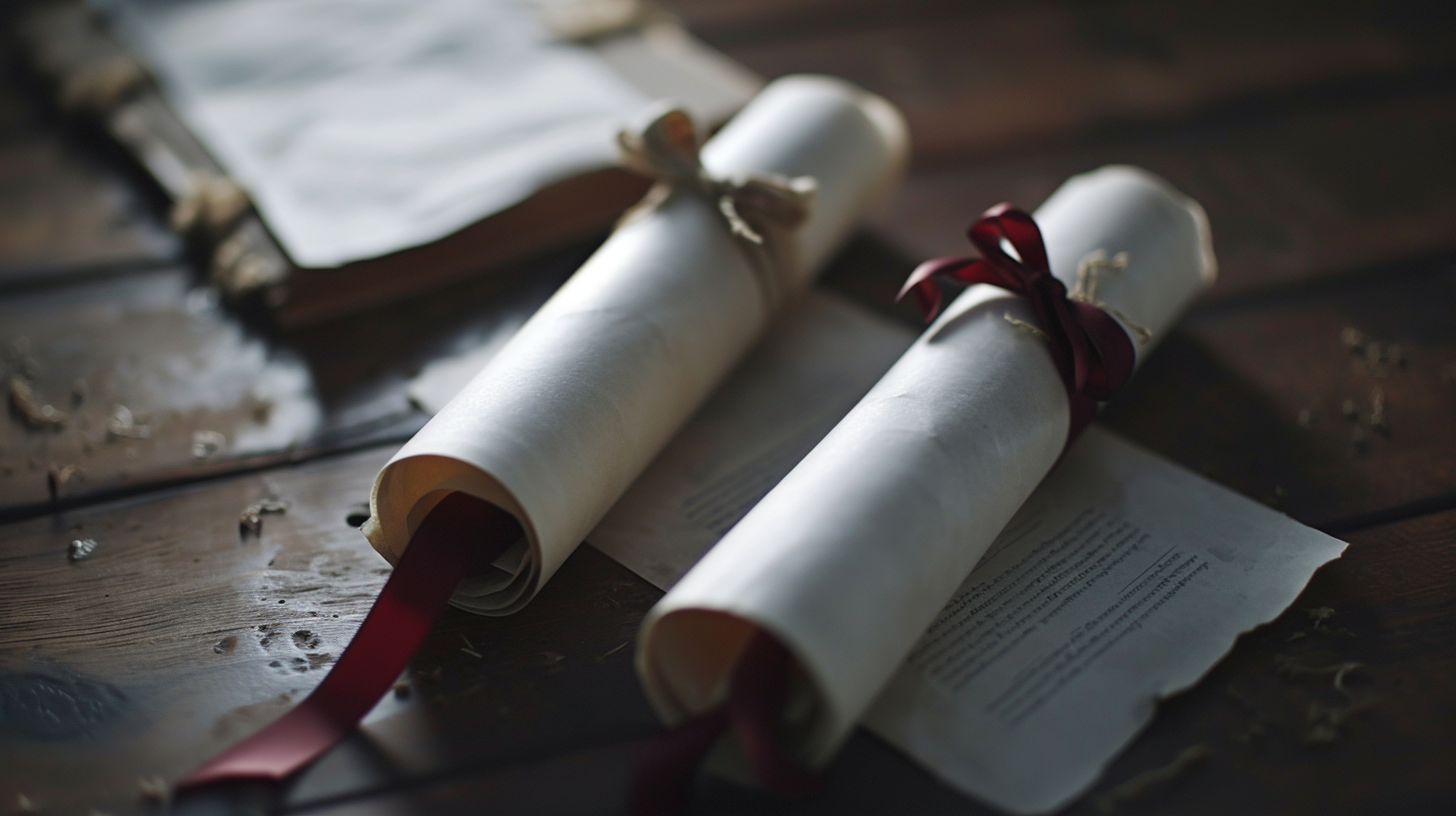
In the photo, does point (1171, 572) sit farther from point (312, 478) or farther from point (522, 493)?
point (312, 478)

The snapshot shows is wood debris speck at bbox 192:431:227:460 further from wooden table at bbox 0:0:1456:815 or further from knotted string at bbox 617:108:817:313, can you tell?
knotted string at bbox 617:108:817:313

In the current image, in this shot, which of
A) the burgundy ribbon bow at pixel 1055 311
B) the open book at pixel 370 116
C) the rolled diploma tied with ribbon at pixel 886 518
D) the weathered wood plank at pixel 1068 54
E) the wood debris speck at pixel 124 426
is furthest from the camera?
the weathered wood plank at pixel 1068 54

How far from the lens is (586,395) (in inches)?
23.8

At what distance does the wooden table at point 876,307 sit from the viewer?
53 centimetres

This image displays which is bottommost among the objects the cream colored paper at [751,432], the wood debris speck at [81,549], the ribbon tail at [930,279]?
the wood debris speck at [81,549]

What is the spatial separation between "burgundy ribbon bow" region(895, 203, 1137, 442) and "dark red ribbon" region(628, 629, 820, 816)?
10.3 inches

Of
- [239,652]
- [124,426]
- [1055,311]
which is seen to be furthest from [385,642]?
[1055,311]

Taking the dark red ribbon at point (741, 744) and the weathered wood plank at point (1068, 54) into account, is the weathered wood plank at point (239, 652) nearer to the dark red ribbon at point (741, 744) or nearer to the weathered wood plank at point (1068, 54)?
the dark red ribbon at point (741, 744)

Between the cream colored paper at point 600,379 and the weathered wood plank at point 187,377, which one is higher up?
the cream colored paper at point 600,379

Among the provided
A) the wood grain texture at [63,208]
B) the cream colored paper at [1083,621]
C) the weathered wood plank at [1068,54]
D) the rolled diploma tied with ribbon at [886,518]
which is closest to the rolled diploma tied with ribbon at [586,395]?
the rolled diploma tied with ribbon at [886,518]

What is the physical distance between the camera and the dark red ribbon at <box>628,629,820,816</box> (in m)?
0.49

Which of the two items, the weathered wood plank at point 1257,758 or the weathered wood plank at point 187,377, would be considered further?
the weathered wood plank at point 187,377

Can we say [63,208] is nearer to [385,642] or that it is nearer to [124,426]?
[124,426]

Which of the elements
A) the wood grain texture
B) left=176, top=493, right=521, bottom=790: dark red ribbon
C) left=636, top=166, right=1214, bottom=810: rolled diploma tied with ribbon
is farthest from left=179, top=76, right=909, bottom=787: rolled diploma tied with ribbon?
the wood grain texture
